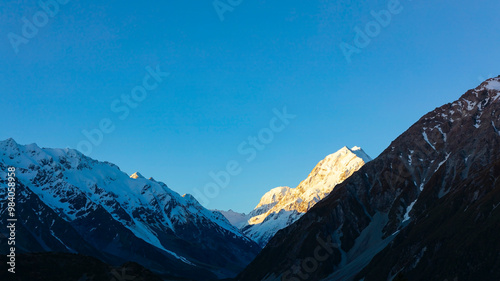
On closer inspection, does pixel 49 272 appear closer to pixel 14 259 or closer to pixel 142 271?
pixel 14 259

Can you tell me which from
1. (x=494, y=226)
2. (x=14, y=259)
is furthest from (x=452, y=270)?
(x=14, y=259)

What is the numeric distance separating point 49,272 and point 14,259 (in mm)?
11277

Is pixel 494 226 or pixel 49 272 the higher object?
pixel 49 272

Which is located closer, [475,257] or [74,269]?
[74,269]

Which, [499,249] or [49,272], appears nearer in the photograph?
[49,272]

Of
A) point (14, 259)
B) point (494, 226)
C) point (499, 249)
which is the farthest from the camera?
point (494, 226)

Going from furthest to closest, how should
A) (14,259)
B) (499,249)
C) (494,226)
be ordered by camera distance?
(494,226) < (499,249) < (14,259)

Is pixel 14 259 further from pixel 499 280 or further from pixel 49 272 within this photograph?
pixel 499 280

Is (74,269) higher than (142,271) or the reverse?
higher

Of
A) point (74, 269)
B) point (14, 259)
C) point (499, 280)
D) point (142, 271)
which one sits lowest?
point (499, 280)

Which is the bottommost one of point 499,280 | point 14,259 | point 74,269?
point 499,280

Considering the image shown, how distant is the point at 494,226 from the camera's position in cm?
19962

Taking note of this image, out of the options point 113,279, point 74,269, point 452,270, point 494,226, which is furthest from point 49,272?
point 494,226

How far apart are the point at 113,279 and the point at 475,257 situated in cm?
12835
